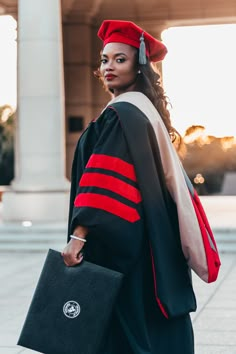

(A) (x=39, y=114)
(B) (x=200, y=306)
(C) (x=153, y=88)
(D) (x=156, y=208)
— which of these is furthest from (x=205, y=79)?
(D) (x=156, y=208)

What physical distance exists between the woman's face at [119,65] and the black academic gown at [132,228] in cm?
18

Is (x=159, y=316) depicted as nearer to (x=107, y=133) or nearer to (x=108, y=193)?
(x=108, y=193)

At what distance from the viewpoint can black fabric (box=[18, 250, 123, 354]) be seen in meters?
3.26

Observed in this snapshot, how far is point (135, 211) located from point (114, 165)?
0.21 meters

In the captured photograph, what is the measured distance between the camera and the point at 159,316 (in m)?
3.49

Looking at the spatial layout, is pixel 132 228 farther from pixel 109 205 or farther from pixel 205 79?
pixel 205 79

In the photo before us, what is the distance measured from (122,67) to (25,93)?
31.5ft

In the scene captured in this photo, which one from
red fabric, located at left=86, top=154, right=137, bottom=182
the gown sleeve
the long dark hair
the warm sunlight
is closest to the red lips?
the long dark hair

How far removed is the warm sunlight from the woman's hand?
20400 mm

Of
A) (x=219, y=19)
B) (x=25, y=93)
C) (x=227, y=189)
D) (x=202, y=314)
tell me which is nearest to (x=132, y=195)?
(x=202, y=314)

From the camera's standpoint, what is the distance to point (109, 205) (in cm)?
332

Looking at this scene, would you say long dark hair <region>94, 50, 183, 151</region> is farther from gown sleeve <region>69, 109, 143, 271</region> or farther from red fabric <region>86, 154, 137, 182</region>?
red fabric <region>86, 154, 137, 182</region>

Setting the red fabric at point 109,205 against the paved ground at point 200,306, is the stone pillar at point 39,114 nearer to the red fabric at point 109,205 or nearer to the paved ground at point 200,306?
the paved ground at point 200,306

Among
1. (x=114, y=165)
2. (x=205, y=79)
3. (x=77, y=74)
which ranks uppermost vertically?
(x=205, y=79)
